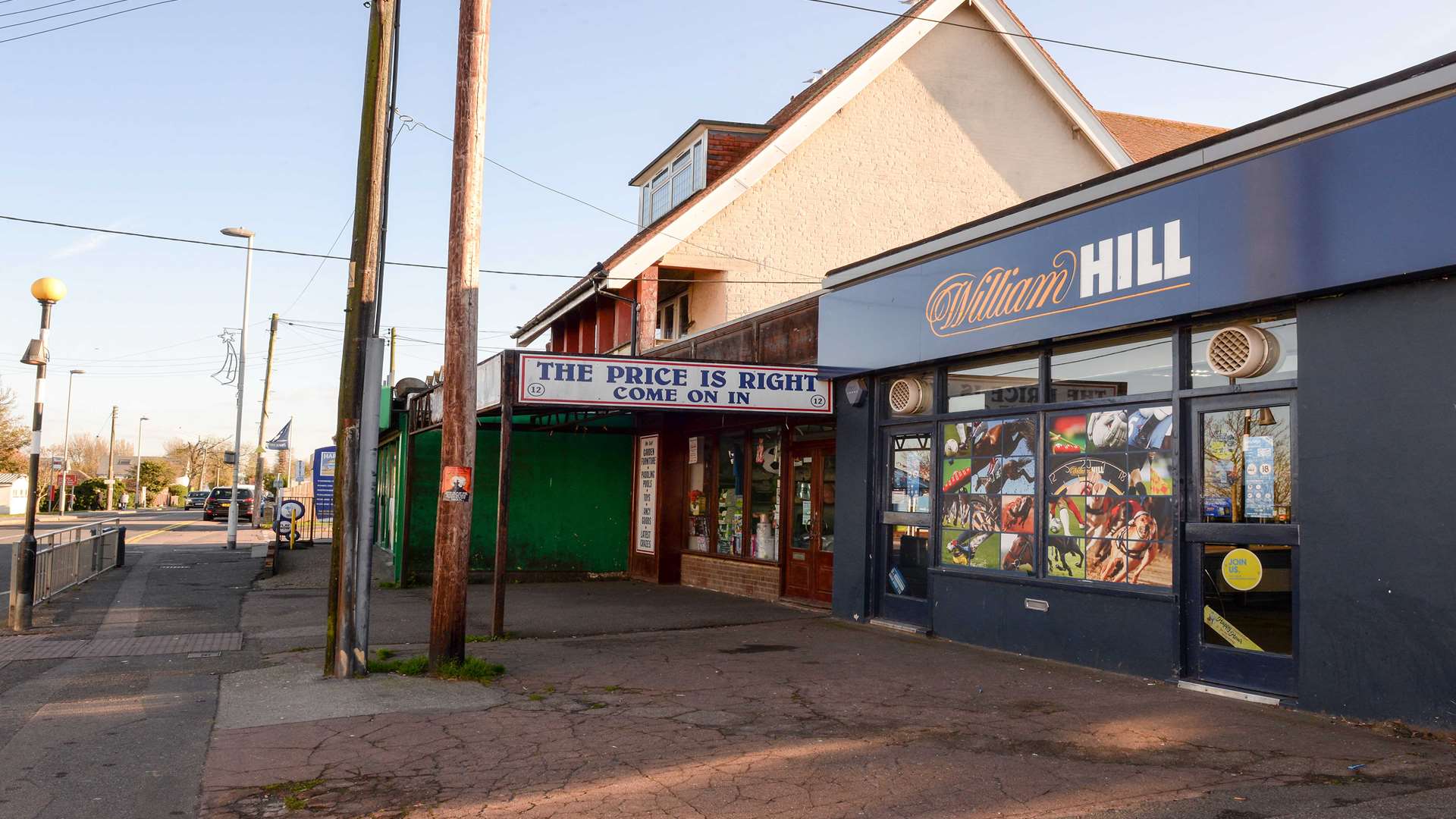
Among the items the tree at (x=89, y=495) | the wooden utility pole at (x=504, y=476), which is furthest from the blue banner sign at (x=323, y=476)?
the tree at (x=89, y=495)

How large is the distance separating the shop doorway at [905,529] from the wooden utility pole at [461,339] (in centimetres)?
479

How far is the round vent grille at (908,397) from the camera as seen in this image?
11.8 metres

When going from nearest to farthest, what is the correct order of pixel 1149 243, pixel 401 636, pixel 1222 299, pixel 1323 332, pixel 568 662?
pixel 1323 332
pixel 1222 299
pixel 1149 243
pixel 568 662
pixel 401 636

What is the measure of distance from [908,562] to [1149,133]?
1512cm

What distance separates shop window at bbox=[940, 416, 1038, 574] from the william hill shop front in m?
0.03

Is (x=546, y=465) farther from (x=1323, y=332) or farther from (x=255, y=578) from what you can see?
(x=1323, y=332)

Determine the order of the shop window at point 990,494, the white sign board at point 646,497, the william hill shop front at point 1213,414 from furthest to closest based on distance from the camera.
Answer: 1. the white sign board at point 646,497
2. the shop window at point 990,494
3. the william hill shop front at point 1213,414

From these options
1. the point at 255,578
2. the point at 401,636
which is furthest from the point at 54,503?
the point at 401,636

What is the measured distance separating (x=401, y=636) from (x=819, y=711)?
18.4 ft

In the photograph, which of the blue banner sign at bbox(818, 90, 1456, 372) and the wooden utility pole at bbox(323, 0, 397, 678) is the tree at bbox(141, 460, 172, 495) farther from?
the blue banner sign at bbox(818, 90, 1456, 372)

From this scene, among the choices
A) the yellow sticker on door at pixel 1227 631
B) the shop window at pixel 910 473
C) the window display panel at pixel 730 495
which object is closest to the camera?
the yellow sticker on door at pixel 1227 631

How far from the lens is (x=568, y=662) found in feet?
32.6

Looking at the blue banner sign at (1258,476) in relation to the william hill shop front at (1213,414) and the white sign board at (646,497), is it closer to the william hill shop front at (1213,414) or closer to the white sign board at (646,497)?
the william hill shop front at (1213,414)

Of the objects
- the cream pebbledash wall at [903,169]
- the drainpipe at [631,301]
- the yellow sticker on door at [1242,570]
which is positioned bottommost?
the yellow sticker on door at [1242,570]
